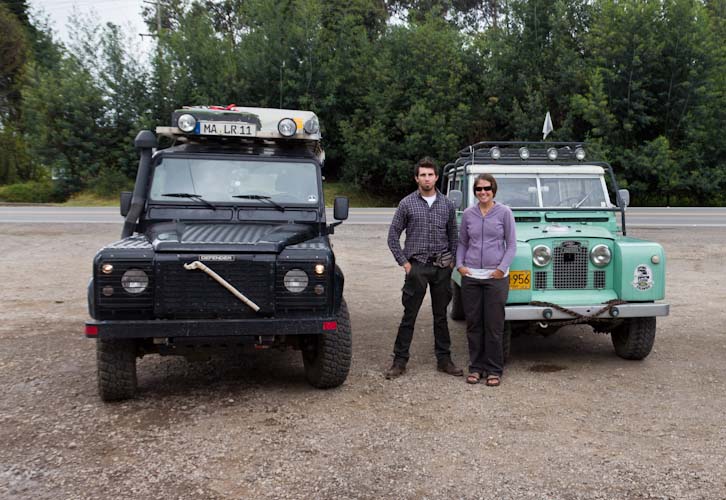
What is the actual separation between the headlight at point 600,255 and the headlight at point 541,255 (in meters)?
0.40

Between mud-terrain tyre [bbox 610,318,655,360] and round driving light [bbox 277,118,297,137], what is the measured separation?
359cm

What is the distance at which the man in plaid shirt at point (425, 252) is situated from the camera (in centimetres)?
561

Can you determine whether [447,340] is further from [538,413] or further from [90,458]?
[90,458]

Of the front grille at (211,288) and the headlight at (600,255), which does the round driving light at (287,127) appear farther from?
the headlight at (600,255)

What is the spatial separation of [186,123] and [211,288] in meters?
2.01

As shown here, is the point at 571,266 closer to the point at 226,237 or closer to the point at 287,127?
the point at 287,127

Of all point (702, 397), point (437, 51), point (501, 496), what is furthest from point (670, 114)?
point (501, 496)

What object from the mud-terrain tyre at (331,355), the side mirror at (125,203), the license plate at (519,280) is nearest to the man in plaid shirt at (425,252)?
the license plate at (519,280)

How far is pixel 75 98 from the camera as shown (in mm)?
31328

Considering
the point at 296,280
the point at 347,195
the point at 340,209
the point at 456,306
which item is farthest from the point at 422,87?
the point at 296,280

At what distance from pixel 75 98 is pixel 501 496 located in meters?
32.6

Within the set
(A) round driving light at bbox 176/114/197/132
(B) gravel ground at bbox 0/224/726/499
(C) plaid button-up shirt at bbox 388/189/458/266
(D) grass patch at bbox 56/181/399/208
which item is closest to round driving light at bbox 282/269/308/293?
(B) gravel ground at bbox 0/224/726/499

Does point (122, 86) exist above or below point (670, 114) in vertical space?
above

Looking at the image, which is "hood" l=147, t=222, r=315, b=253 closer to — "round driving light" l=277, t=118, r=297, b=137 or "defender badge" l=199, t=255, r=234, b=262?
"defender badge" l=199, t=255, r=234, b=262
